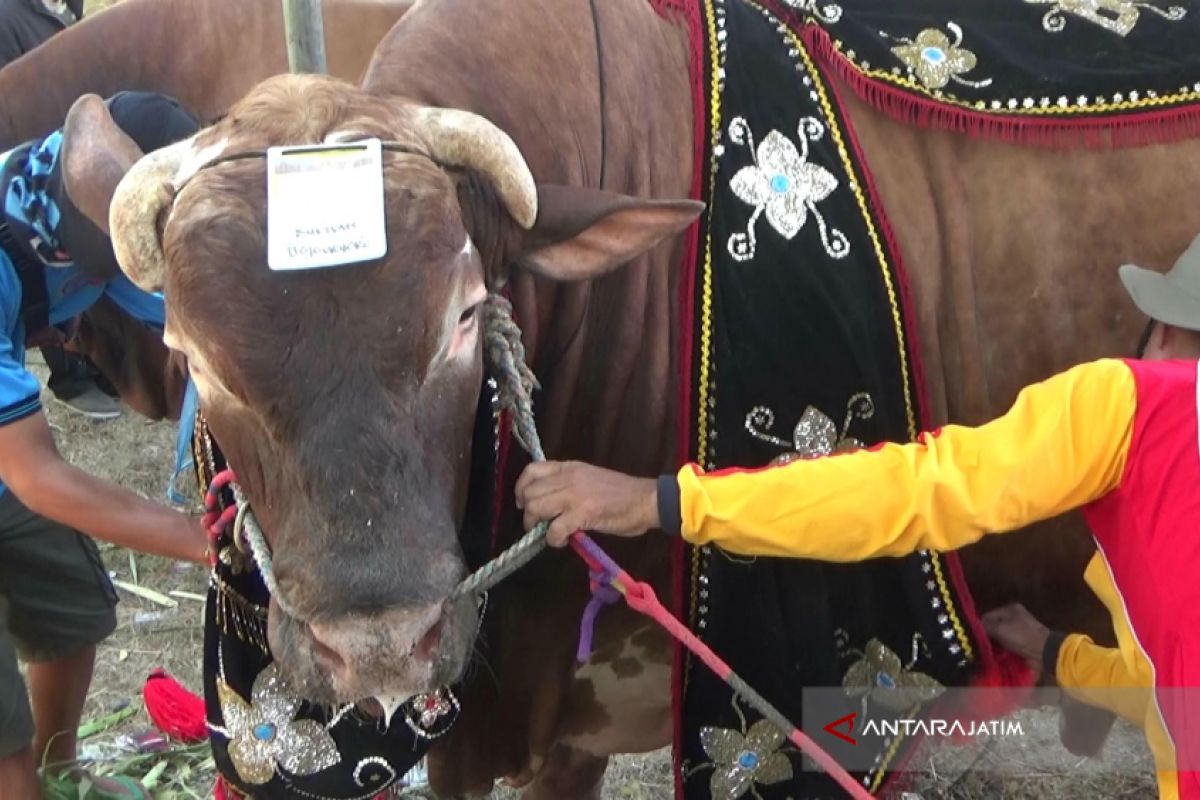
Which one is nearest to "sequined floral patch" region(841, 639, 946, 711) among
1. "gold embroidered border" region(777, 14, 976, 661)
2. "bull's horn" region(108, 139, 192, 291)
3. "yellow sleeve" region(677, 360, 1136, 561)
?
"gold embroidered border" region(777, 14, 976, 661)

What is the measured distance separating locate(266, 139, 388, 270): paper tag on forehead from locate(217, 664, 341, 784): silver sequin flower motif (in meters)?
0.97

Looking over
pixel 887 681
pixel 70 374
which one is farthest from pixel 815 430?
pixel 70 374

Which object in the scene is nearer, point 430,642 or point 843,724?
point 430,642

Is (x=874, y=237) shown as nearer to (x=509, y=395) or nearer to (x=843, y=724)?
(x=509, y=395)

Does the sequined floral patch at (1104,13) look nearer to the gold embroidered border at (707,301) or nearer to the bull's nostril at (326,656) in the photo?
the gold embroidered border at (707,301)

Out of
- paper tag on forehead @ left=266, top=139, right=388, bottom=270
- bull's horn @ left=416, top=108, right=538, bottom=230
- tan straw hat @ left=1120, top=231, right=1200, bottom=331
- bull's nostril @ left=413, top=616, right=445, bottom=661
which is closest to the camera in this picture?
paper tag on forehead @ left=266, top=139, right=388, bottom=270

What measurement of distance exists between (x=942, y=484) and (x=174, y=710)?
8.95 feet

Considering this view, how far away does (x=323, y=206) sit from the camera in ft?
5.26

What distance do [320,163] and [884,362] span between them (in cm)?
115

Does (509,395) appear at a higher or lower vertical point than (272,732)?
higher

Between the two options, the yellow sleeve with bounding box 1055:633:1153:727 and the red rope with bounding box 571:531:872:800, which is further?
the yellow sleeve with bounding box 1055:633:1153:727

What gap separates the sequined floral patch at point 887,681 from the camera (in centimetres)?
237

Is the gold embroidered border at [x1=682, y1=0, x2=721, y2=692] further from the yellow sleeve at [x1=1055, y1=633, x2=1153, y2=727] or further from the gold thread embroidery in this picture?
the yellow sleeve at [x1=1055, y1=633, x2=1153, y2=727]

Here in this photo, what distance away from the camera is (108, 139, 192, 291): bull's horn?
69.7 inches
